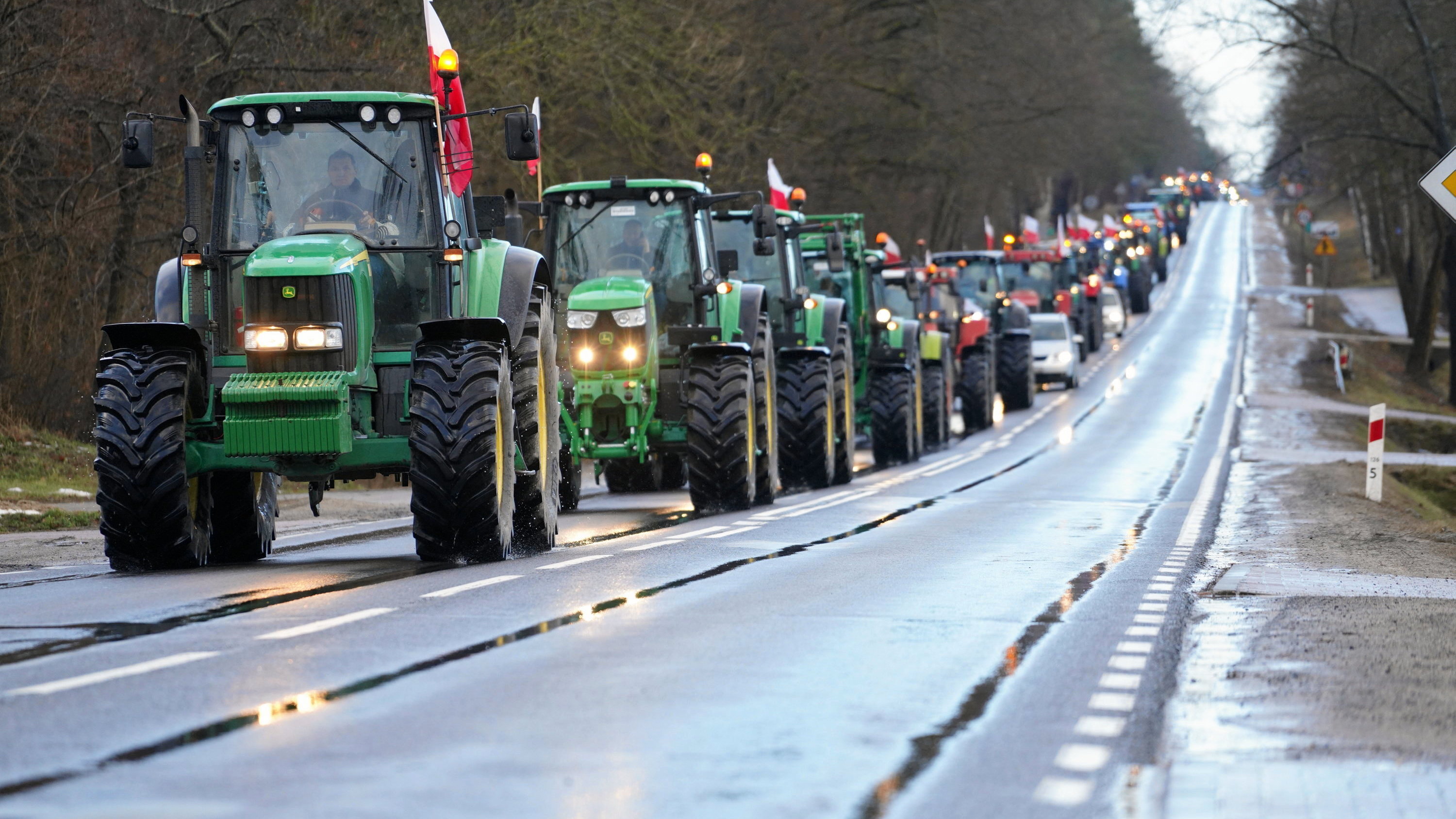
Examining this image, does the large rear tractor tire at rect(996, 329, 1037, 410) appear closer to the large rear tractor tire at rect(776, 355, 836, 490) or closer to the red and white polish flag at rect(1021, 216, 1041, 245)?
the red and white polish flag at rect(1021, 216, 1041, 245)

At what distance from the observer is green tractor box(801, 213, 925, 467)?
88.8ft

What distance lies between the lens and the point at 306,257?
12.1 meters

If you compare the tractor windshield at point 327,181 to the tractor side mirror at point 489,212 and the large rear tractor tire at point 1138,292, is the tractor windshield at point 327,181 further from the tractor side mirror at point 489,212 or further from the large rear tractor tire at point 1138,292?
the large rear tractor tire at point 1138,292

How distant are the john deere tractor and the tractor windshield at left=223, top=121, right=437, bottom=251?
15.4ft

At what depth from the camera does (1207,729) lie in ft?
23.2

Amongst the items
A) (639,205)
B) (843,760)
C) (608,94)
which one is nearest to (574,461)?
(639,205)

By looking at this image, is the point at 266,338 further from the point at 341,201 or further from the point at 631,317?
the point at 631,317

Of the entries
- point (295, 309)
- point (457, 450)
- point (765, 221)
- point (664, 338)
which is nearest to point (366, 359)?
point (295, 309)

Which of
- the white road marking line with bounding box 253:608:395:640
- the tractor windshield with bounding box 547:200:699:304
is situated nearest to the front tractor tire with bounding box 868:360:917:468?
the tractor windshield with bounding box 547:200:699:304

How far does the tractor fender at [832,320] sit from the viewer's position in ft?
78.8

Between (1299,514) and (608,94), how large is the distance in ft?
57.2

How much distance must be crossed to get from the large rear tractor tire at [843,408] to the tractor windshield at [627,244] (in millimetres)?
3698

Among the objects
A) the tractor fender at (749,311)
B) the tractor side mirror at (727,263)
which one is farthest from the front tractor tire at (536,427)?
the tractor fender at (749,311)

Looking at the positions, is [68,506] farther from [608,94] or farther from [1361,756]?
[608,94]
